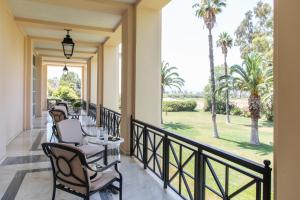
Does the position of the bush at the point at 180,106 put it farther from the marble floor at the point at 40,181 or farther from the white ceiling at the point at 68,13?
the marble floor at the point at 40,181

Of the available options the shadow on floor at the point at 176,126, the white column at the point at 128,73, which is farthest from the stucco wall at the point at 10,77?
the shadow on floor at the point at 176,126

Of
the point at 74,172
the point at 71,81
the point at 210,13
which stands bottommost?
the point at 74,172

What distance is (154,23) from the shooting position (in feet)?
16.3

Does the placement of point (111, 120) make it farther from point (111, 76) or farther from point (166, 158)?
point (166, 158)

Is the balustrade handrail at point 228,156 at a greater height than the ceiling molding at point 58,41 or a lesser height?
lesser

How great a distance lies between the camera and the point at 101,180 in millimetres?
2527

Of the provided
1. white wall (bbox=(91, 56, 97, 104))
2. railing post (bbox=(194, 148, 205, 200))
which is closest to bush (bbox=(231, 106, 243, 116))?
white wall (bbox=(91, 56, 97, 104))

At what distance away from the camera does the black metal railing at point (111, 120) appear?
6452 mm

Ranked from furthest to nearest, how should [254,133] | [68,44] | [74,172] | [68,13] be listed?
[254,133] < [68,44] < [68,13] < [74,172]

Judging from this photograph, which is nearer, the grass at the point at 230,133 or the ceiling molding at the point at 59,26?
the ceiling molding at the point at 59,26

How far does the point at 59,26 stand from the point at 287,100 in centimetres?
592

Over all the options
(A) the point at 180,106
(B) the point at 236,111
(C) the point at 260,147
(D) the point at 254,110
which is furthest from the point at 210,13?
(A) the point at 180,106

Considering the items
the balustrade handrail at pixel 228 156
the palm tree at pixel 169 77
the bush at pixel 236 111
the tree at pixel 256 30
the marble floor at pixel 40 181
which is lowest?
the marble floor at pixel 40 181

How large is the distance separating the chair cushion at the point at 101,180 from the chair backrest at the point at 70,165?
3.8 inches
